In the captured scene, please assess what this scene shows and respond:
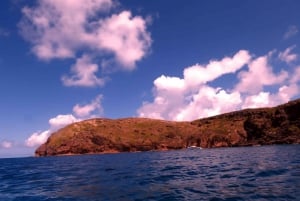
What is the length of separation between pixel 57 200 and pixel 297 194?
16.9 meters

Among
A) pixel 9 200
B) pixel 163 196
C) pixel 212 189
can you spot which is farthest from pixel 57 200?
pixel 212 189

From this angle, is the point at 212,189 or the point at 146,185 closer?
the point at 212,189

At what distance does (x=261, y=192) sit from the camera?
22.3 m

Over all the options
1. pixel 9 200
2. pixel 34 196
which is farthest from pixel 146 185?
pixel 9 200

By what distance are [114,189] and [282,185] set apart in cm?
1364

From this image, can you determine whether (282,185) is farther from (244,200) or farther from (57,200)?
(57,200)

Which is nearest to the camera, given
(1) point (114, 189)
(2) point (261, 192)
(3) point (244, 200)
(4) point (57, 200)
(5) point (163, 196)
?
(3) point (244, 200)

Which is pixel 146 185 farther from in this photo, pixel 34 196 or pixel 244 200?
pixel 244 200

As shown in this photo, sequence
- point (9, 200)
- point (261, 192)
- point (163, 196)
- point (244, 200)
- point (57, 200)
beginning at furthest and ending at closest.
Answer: point (9, 200), point (57, 200), point (163, 196), point (261, 192), point (244, 200)

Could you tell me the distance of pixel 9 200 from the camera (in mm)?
27141

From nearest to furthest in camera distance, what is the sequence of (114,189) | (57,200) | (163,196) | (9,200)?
(163,196) → (57,200) → (9,200) → (114,189)

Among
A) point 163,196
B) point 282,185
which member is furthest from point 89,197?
point 282,185

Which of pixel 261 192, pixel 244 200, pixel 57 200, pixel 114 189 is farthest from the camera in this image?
pixel 114 189

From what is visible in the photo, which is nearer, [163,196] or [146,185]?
[163,196]
